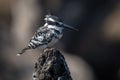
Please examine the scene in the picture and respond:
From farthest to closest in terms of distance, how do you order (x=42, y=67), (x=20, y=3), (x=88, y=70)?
(x=20, y=3) < (x=88, y=70) < (x=42, y=67)

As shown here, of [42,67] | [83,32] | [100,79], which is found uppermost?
[42,67]

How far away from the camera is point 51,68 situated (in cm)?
669

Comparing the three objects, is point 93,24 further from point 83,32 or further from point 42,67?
point 42,67

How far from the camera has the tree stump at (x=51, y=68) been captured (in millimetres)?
6598

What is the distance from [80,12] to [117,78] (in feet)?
9.61

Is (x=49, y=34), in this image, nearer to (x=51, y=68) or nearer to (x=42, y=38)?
(x=42, y=38)

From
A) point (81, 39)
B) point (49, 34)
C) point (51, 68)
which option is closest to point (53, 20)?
point (49, 34)

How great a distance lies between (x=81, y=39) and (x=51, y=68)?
17.4 m

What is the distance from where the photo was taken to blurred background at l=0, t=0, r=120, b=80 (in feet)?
77.1

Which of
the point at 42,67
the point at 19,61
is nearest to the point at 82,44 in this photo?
the point at 19,61

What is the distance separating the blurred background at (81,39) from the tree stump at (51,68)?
632 inches

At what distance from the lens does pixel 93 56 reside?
2392 centimetres

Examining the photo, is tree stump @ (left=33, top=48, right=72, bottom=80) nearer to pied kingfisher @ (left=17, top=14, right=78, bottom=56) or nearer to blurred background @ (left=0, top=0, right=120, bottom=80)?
pied kingfisher @ (left=17, top=14, right=78, bottom=56)

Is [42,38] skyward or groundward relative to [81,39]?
skyward
